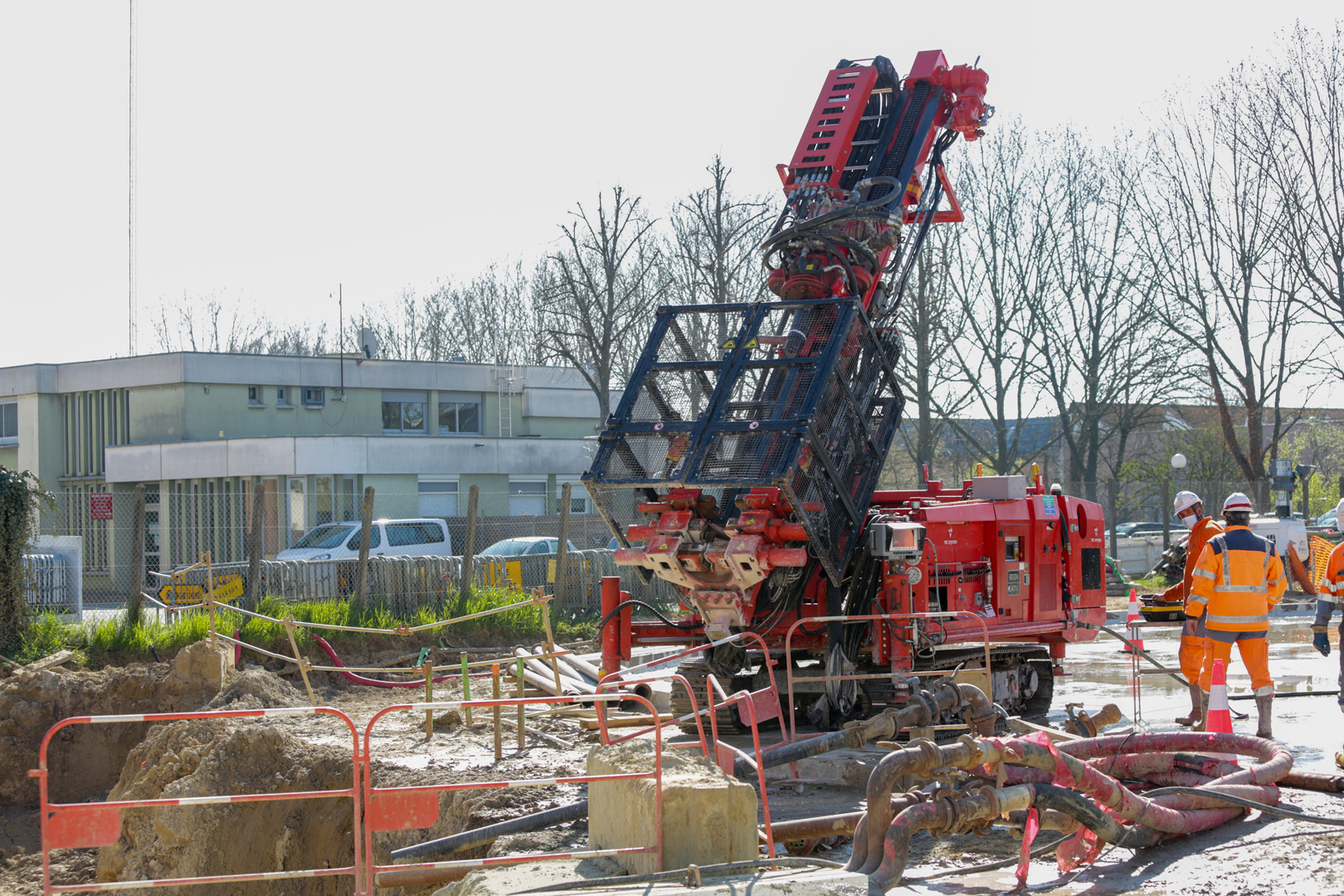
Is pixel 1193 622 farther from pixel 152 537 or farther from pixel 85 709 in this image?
pixel 152 537

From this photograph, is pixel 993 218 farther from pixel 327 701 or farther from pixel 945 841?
pixel 945 841

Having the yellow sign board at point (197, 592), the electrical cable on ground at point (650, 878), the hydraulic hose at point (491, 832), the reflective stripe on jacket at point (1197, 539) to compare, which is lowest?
the hydraulic hose at point (491, 832)

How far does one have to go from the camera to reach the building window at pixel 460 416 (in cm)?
4206

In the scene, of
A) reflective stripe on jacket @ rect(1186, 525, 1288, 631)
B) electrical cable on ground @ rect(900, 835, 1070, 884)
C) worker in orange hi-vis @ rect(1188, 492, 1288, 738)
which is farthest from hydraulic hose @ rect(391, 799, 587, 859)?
A: reflective stripe on jacket @ rect(1186, 525, 1288, 631)

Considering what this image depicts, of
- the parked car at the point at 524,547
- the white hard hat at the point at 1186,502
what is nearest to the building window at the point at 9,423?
the parked car at the point at 524,547

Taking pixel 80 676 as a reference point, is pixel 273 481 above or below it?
above

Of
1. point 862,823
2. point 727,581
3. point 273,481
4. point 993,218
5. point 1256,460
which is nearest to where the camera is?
point 862,823

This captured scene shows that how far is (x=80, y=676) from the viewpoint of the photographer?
1353cm

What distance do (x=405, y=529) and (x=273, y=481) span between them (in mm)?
9500

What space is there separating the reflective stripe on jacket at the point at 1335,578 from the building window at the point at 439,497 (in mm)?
27408

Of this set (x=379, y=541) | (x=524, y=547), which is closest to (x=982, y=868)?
(x=524, y=547)

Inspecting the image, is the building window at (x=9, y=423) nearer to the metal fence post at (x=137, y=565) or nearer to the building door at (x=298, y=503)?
the building door at (x=298, y=503)

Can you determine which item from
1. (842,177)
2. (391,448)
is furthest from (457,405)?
(842,177)

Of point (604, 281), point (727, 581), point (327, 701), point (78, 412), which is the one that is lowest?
point (327, 701)
